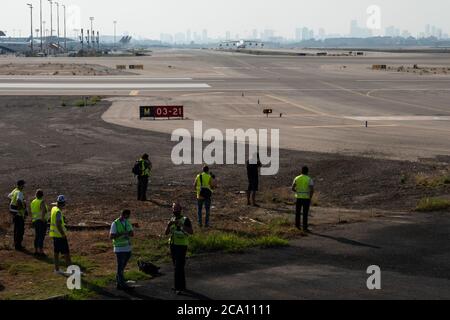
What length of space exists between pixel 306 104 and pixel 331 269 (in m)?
47.8

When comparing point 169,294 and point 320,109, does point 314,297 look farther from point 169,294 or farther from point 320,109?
point 320,109

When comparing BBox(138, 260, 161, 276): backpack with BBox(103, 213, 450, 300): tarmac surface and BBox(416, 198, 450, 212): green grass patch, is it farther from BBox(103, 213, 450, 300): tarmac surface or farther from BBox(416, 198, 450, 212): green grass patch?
BBox(416, 198, 450, 212): green grass patch

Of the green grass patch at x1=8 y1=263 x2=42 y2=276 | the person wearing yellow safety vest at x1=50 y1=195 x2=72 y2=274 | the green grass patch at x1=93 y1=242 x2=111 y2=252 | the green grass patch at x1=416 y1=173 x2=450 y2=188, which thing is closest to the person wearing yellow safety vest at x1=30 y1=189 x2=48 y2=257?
the green grass patch at x1=8 y1=263 x2=42 y2=276

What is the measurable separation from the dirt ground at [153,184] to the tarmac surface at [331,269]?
87.1 inches

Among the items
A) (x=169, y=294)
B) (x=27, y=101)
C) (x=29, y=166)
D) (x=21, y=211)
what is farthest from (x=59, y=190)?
(x=27, y=101)

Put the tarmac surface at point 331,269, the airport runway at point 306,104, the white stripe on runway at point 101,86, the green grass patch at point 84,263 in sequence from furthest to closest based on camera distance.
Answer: the white stripe on runway at point 101,86
the airport runway at point 306,104
the green grass patch at point 84,263
the tarmac surface at point 331,269

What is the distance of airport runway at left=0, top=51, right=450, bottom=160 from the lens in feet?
127

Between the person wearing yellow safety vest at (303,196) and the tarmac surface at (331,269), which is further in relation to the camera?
the person wearing yellow safety vest at (303,196)

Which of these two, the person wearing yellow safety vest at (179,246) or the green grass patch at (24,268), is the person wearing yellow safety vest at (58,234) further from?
the person wearing yellow safety vest at (179,246)

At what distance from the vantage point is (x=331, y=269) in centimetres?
1444

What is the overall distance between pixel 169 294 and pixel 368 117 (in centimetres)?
4088

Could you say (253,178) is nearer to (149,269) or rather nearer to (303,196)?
(303,196)

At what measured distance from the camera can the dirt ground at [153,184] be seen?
19953 millimetres

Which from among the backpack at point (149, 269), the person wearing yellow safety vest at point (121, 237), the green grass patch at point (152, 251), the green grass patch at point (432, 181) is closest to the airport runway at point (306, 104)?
the green grass patch at point (432, 181)
